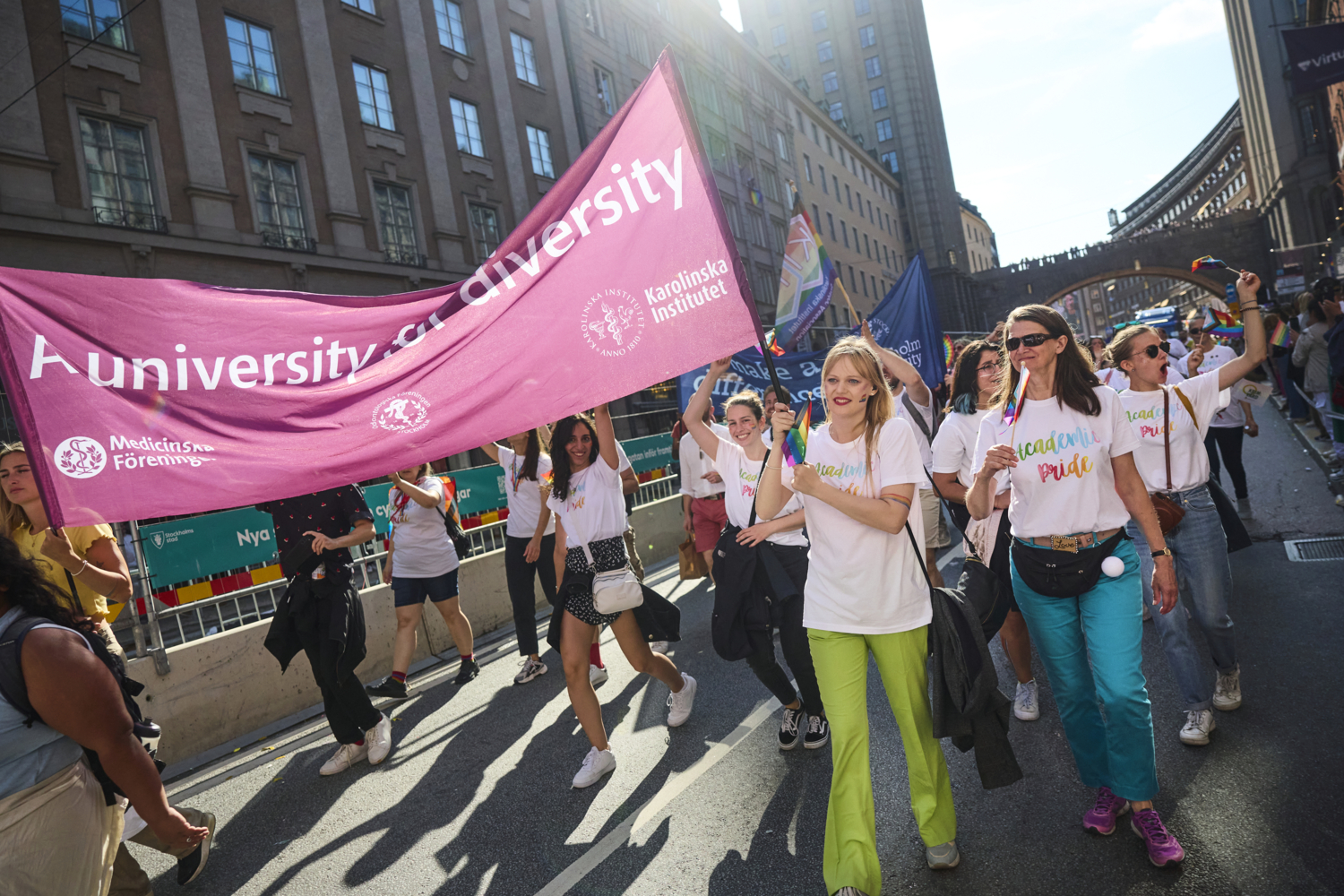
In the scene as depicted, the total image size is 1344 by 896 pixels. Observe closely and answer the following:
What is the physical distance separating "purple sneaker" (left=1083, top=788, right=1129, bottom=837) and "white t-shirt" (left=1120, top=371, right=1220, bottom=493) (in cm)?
162

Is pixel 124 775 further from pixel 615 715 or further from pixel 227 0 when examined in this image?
pixel 227 0

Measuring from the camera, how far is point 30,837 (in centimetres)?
227

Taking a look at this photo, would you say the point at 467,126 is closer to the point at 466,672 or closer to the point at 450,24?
the point at 450,24

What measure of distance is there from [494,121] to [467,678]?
1830cm

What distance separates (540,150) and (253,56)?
8452 mm

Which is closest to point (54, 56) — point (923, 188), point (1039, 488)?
point (1039, 488)

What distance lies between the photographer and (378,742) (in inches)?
209

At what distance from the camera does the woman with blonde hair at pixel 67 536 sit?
12.6 ft

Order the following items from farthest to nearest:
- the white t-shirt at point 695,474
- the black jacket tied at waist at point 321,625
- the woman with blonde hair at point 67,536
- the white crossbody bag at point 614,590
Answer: the white t-shirt at point 695,474 < the black jacket tied at waist at point 321,625 < the white crossbody bag at point 614,590 < the woman with blonde hair at point 67,536

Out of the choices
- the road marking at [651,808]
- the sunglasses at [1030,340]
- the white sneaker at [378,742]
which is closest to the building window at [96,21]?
the white sneaker at [378,742]

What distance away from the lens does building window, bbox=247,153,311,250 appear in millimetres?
16000

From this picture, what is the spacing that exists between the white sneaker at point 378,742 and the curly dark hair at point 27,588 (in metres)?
3.10

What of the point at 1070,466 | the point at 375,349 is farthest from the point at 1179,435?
the point at 375,349

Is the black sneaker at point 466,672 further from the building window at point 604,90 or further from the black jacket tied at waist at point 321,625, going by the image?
the building window at point 604,90
